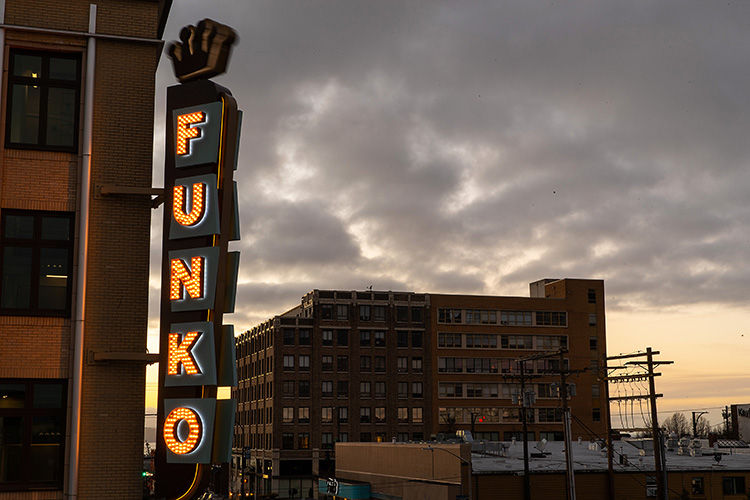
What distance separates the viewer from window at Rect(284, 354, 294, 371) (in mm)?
130875

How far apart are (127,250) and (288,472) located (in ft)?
372

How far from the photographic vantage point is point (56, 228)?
19.5m

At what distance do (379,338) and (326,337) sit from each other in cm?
866

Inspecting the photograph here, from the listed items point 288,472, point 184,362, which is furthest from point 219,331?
point 288,472

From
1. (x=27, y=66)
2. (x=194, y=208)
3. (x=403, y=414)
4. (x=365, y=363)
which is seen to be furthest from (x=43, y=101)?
(x=403, y=414)

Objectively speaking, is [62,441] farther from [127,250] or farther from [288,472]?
[288,472]

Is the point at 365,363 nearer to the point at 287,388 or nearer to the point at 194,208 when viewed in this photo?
the point at 287,388

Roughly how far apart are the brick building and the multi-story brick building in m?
112

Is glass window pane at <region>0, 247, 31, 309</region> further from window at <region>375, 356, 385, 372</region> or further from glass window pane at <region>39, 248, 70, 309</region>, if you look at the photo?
window at <region>375, 356, 385, 372</region>

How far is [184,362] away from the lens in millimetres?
18625

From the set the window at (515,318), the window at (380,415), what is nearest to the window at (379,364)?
the window at (380,415)

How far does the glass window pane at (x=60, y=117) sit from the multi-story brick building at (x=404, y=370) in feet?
368

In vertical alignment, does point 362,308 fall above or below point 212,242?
above

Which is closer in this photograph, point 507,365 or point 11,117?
point 11,117
